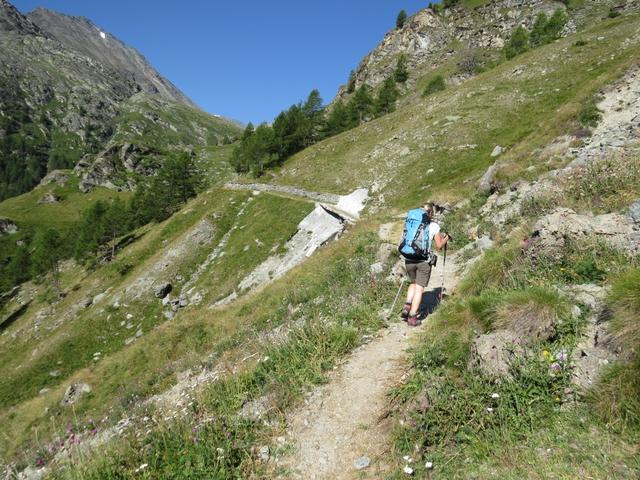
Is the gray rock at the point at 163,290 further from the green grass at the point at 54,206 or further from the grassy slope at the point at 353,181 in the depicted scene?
the green grass at the point at 54,206

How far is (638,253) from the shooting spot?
6.42m

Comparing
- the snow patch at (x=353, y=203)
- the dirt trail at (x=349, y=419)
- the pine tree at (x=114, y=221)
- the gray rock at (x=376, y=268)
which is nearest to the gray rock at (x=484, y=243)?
the gray rock at (x=376, y=268)

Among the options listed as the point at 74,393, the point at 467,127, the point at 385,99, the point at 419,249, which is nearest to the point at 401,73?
the point at 385,99

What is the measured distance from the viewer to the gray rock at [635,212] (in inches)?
289

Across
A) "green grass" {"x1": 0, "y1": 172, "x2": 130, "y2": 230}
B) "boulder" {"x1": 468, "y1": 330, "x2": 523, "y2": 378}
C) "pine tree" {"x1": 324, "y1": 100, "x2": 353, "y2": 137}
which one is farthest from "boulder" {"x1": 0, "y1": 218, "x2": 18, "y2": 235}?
"boulder" {"x1": 468, "y1": 330, "x2": 523, "y2": 378}

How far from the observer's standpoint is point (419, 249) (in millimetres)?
9078

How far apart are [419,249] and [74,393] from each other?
2723 centimetres

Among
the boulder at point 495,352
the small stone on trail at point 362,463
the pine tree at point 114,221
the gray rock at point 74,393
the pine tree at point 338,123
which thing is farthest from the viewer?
the pine tree at point 338,123

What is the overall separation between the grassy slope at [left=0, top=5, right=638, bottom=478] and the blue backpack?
2154mm

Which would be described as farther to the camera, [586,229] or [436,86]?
[436,86]

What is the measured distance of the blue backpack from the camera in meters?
9.08

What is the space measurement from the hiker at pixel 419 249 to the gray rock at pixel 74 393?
83.6 ft

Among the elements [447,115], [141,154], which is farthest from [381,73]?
[141,154]

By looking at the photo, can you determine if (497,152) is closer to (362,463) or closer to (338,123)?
(362,463)
